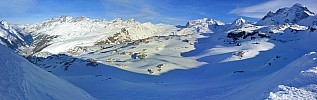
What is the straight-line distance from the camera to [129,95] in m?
25.7

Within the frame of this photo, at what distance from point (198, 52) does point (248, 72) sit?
29260 millimetres

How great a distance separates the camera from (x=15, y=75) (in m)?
11.5

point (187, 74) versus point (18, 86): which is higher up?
point (18, 86)

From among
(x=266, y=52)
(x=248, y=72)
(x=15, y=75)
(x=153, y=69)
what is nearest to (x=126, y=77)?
(x=153, y=69)

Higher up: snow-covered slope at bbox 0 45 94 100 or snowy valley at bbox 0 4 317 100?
snow-covered slope at bbox 0 45 94 100

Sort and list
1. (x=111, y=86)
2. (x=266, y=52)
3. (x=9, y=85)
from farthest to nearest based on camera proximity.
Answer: (x=266, y=52)
(x=111, y=86)
(x=9, y=85)

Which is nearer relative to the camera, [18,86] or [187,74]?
[18,86]

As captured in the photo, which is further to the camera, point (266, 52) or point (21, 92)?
point (266, 52)

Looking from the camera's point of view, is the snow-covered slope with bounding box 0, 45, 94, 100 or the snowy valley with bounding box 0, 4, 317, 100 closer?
the snow-covered slope with bounding box 0, 45, 94, 100

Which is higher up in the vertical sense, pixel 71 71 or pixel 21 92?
pixel 21 92

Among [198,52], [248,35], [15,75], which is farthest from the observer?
[248,35]

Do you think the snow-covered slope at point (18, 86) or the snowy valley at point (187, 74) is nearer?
the snow-covered slope at point (18, 86)

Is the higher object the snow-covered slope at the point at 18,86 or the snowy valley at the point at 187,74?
the snow-covered slope at the point at 18,86

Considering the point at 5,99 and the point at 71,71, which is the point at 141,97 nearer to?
the point at 5,99
